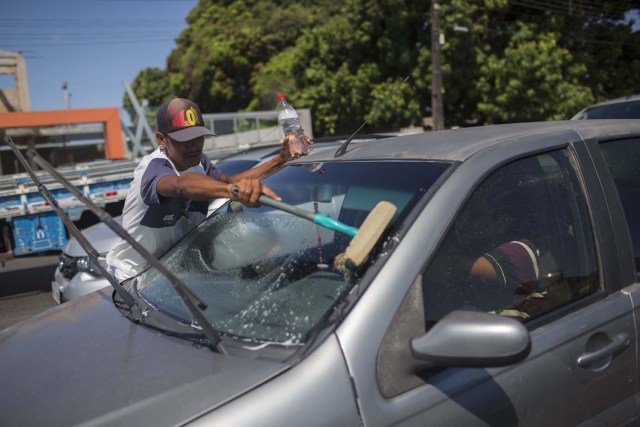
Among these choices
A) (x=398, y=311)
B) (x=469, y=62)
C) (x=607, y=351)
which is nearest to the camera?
(x=398, y=311)

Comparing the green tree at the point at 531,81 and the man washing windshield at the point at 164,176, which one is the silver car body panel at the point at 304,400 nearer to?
the man washing windshield at the point at 164,176

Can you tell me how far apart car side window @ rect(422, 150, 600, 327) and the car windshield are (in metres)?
0.22

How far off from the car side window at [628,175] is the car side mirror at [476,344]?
0.98 m

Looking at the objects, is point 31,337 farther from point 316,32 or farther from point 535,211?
point 316,32

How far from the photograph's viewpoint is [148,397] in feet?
4.79

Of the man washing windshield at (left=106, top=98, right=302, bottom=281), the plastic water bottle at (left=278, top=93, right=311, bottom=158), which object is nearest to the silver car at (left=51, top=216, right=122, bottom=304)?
the man washing windshield at (left=106, top=98, right=302, bottom=281)

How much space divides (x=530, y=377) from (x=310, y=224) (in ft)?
2.93

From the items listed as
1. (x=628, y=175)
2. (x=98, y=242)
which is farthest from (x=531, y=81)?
(x=628, y=175)

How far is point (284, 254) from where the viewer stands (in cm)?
200

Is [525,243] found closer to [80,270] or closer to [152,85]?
[80,270]

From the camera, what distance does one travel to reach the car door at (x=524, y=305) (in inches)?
60.7

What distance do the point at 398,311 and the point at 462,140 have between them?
0.82 metres

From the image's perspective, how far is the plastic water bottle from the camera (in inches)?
108

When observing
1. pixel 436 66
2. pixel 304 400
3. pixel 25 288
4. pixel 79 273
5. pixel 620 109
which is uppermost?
pixel 436 66
